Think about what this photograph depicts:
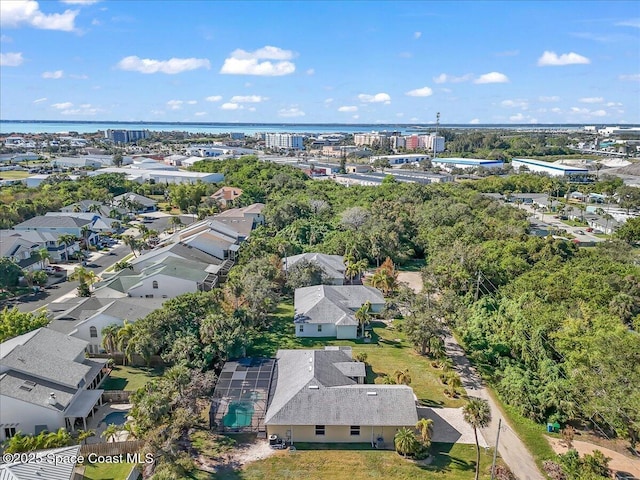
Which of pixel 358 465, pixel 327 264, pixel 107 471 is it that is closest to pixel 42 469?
pixel 107 471

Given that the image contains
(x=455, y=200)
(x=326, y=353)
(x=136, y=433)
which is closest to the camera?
(x=136, y=433)

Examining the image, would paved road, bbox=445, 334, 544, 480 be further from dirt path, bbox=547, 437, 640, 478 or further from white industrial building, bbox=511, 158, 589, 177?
white industrial building, bbox=511, 158, 589, 177

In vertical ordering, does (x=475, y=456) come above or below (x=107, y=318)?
below

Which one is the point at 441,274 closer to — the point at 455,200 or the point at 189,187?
the point at 455,200

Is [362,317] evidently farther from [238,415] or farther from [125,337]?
[125,337]

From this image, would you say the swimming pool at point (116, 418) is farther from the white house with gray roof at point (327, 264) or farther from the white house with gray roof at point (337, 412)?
the white house with gray roof at point (327, 264)

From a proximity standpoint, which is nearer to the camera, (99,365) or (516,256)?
(99,365)

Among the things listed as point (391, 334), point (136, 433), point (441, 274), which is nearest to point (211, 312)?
point (136, 433)
